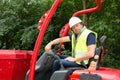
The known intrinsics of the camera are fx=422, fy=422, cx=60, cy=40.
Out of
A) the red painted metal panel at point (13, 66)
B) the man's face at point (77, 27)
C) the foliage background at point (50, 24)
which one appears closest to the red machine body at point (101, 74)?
the man's face at point (77, 27)

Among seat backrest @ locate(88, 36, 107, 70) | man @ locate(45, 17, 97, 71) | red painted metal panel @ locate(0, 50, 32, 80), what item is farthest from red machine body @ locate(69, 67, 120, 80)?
red painted metal panel @ locate(0, 50, 32, 80)

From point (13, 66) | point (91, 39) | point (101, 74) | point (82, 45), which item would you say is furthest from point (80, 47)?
point (13, 66)

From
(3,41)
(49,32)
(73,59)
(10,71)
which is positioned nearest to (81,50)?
(73,59)

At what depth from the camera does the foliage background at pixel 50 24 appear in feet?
31.0

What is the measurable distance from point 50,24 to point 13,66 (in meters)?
5.01

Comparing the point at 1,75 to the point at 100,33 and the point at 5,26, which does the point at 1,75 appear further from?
the point at 5,26

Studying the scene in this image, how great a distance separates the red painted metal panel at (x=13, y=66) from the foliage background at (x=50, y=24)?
3.59m

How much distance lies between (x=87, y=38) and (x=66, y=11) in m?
5.49

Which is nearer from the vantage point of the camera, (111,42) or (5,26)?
(111,42)

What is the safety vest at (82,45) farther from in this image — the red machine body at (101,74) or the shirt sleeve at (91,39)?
the red machine body at (101,74)

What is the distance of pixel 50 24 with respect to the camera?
10.6 metres

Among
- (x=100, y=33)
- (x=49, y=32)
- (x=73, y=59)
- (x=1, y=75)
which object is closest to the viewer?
(x=73, y=59)

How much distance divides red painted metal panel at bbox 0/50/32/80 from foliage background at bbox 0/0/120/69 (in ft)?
11.8

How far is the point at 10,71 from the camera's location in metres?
5.57
